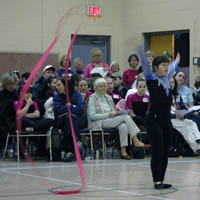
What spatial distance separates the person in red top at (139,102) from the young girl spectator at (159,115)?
4.19 meters

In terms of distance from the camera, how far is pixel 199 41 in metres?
15.9

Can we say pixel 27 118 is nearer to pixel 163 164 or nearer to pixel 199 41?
pixel 163 164

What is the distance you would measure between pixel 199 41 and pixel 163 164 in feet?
29.4

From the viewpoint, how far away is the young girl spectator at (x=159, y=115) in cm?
736

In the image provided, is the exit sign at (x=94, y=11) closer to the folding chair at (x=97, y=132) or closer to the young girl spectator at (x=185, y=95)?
the young girl spectator at (x=185, y=95)

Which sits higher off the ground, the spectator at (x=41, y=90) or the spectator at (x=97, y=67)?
the spectator at (x=97, y=67)

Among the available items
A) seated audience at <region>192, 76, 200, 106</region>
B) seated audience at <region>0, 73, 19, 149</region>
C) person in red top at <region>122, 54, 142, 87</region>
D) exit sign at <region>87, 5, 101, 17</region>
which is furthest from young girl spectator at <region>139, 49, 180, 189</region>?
exit sign at <region>87, 5, 101, 17</region>

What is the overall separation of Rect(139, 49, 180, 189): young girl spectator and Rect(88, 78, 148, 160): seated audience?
3748mm

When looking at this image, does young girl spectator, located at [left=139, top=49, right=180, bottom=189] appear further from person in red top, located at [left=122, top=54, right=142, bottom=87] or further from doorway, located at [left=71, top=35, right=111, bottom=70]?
doorway, located at [left=71, top=35, right=111, bottom=70]

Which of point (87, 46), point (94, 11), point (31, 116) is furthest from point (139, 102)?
point (94, 11)

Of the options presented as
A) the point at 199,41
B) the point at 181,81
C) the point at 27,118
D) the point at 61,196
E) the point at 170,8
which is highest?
the point at 170,8

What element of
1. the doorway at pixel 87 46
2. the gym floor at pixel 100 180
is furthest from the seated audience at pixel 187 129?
the doorway at pixel 87 46

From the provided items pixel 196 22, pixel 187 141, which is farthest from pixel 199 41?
pixel 187 141

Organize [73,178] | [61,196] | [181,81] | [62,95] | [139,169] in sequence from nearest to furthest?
[61,196] → [73,178] → [139,169] → [62,95] → [181,81]
